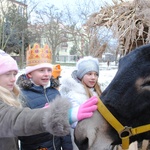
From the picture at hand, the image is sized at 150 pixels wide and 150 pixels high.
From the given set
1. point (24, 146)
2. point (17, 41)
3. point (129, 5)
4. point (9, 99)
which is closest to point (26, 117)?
point (9, 99)

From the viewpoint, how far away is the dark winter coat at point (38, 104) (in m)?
2.29

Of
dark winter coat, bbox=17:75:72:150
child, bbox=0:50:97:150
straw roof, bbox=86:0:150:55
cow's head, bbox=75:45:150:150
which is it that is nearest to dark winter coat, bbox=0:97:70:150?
child, bbox=0:50:97:150

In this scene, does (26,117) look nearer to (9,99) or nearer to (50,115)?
(50,115)

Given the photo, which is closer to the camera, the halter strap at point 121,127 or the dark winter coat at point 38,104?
the halter strap at point 121,127

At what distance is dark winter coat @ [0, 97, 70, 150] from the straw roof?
9.37 ft

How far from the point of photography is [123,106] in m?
1.74

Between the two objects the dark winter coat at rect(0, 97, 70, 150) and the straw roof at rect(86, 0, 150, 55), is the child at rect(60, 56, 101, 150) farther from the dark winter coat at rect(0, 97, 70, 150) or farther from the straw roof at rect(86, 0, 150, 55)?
the straw roof at rect(86, 0, 150, 55)

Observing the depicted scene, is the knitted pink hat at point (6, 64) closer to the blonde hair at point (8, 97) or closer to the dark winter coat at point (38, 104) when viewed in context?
the blonde hair at point (8, 97)

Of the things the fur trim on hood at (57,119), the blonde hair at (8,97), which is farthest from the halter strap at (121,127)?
the blonde hair at (8,97)

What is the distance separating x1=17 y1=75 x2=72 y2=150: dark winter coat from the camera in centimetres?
229

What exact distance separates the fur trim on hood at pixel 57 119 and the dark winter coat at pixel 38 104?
2.86ft

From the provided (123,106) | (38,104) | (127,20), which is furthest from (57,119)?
(127,20)

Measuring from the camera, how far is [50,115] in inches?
56.6

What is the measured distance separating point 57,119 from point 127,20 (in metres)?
3.26
